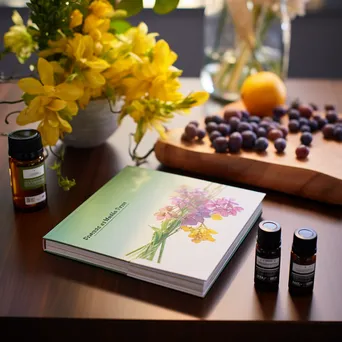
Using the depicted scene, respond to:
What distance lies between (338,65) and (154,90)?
1703 millimetres

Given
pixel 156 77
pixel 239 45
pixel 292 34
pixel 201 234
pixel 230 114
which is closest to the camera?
pixel 201 234

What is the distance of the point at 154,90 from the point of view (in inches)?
44.8

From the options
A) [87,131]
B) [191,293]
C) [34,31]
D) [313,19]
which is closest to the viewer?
[191,293]

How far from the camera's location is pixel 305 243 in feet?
2.64

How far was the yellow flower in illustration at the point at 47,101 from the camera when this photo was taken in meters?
1.02

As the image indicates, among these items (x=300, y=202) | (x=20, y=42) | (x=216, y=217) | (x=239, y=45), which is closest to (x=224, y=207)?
(x=216, y=217)

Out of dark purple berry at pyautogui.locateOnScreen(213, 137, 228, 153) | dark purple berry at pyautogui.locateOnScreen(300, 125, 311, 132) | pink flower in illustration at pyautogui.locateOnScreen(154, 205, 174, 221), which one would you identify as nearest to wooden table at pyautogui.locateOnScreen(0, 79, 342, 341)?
pink flower in illustration at pyautogui.locateOnScreen(154, 205, 174, 221)

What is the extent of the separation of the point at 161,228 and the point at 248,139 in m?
0.33

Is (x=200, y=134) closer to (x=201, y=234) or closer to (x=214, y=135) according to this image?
(x=214, y=135)

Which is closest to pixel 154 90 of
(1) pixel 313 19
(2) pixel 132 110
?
(2) pixel 132 110

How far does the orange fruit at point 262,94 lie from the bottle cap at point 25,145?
583 mm

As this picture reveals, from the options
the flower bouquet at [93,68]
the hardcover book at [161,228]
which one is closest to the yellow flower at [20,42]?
the flower bouquet at [93,68]

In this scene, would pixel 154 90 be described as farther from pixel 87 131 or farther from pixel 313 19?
pixel 313 19

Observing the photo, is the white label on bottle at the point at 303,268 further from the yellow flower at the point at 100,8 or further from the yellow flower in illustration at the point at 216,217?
the yellow flower at the point at 100,8
